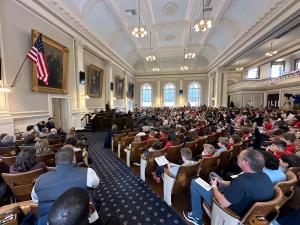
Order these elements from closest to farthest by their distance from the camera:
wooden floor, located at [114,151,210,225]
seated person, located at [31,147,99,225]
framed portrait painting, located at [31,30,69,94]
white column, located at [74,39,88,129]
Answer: seated person, located at [31,147,99,225], wooden floor, located at [114,151,210,225], framed portrait painting, located at [31,30,69,94], white column, located at [74,39,88,129]

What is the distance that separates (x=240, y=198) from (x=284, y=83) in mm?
15558

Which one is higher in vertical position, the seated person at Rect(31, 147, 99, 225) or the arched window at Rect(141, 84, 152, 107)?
the arched window at Rect(141, 84, 152, 107)

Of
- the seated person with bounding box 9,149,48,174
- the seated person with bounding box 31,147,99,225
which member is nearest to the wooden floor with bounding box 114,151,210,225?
the seated person with bounding box 31,147,99,225

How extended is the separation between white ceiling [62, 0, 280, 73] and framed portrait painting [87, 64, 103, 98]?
7.05 ft

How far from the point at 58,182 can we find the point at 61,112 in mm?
7972

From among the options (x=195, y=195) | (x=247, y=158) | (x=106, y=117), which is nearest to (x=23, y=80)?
(x=106, y=117)

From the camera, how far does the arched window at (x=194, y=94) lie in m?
Result: 22.4

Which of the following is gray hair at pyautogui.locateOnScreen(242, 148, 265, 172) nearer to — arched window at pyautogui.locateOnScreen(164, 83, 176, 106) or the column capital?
the column capital

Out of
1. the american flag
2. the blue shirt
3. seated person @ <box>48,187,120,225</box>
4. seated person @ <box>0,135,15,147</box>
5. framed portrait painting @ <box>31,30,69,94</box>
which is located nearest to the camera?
seated person @ <box>48,187,120,225</box>

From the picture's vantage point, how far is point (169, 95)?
23188mm

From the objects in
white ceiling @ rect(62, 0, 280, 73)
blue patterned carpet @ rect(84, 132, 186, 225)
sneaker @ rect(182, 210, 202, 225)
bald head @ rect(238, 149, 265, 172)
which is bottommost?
blue patterned carpet @ rect(84, 132, 186, 225)

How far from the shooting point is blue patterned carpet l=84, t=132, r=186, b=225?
234 cm

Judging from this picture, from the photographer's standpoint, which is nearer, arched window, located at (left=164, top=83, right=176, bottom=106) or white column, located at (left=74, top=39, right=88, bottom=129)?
white column, located at (left=74, top=39, right=88, bottom=129)

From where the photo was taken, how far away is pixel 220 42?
13.8 m
